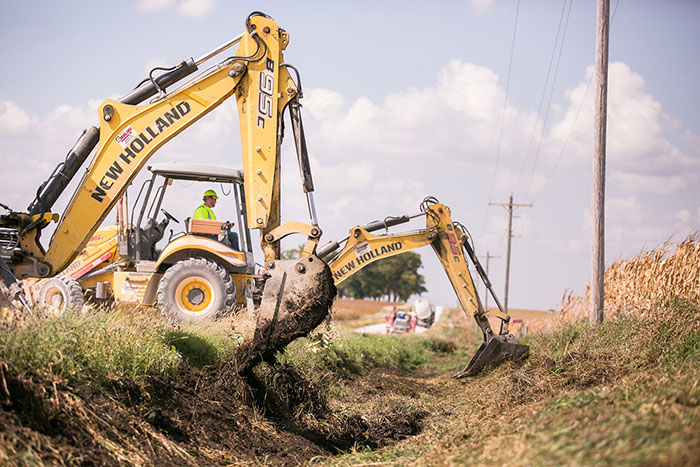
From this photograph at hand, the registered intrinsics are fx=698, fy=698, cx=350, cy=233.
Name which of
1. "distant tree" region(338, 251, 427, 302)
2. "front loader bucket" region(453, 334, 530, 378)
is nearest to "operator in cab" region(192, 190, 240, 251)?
"front loader bucket" region(453, 334, 530, 378)

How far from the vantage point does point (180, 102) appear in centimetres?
902

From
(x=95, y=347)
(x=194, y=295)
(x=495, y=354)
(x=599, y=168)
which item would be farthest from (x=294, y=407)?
(x=599, y=168)

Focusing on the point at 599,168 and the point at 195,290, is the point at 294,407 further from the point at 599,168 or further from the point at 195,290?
the point at 599,168

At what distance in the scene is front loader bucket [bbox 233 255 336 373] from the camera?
292 inches

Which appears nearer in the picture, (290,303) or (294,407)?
(290,303)

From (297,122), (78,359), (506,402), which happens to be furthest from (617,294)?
(78,359)

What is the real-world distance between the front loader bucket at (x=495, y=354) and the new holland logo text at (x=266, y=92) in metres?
7.92

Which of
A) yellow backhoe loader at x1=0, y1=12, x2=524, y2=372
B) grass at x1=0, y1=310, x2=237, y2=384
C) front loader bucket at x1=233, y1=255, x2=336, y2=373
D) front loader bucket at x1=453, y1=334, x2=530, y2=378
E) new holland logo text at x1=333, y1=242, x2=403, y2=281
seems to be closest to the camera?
grass at x1=0, y1=310, x2=237, y2=384

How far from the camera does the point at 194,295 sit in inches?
434

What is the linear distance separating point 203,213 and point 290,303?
4.94 m

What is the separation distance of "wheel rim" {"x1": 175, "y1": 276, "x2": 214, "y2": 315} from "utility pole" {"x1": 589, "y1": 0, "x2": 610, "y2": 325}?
26.9ft

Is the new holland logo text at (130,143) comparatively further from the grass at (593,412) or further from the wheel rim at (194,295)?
the grass at (593,412)

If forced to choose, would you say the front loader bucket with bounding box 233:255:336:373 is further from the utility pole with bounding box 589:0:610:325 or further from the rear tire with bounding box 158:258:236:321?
the utility pole with bounding box 589:0:610:325

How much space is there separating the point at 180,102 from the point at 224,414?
4061 mm
